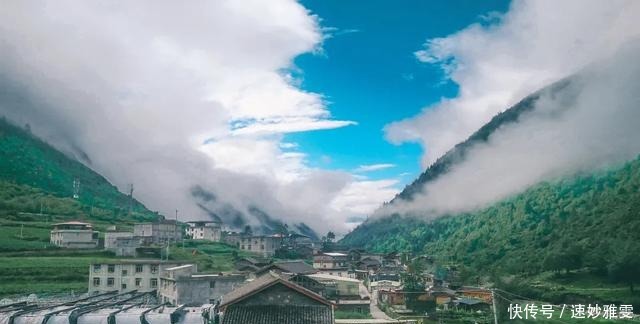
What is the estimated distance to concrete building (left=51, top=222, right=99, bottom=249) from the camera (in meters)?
80.9

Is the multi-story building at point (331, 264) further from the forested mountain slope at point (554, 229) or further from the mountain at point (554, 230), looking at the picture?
the forested mountain slope at point (554, 229)

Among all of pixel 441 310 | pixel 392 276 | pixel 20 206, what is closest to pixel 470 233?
pixel 392 276

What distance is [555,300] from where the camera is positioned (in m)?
66.8

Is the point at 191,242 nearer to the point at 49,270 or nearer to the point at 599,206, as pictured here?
the point at 49,270

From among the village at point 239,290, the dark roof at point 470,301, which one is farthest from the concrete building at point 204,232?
the dark roof at point 470,301

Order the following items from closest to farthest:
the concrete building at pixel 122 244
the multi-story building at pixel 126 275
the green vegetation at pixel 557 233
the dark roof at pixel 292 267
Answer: the multi-story building at pixel 126 275 < the dark roof at pixel 292 267 < the green vegetation at pixel 557 233 < the concrete building at pixel 122 244

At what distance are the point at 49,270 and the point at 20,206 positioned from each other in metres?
48.8

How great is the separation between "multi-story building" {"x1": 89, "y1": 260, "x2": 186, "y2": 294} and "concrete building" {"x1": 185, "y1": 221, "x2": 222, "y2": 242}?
61.8 metres

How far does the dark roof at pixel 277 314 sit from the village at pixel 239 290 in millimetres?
62

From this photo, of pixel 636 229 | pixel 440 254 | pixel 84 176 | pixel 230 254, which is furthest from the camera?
pixel 84 176

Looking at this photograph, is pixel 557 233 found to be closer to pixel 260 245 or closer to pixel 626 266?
pixel 626 266

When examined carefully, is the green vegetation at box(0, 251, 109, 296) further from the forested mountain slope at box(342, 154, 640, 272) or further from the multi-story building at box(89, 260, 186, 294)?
the forested mountain slope at box(342, 154, 640, 272)

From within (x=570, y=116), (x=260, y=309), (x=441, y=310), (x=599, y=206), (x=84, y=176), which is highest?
(x=570, y=116)

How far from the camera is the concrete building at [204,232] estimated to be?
124062 millimetres
